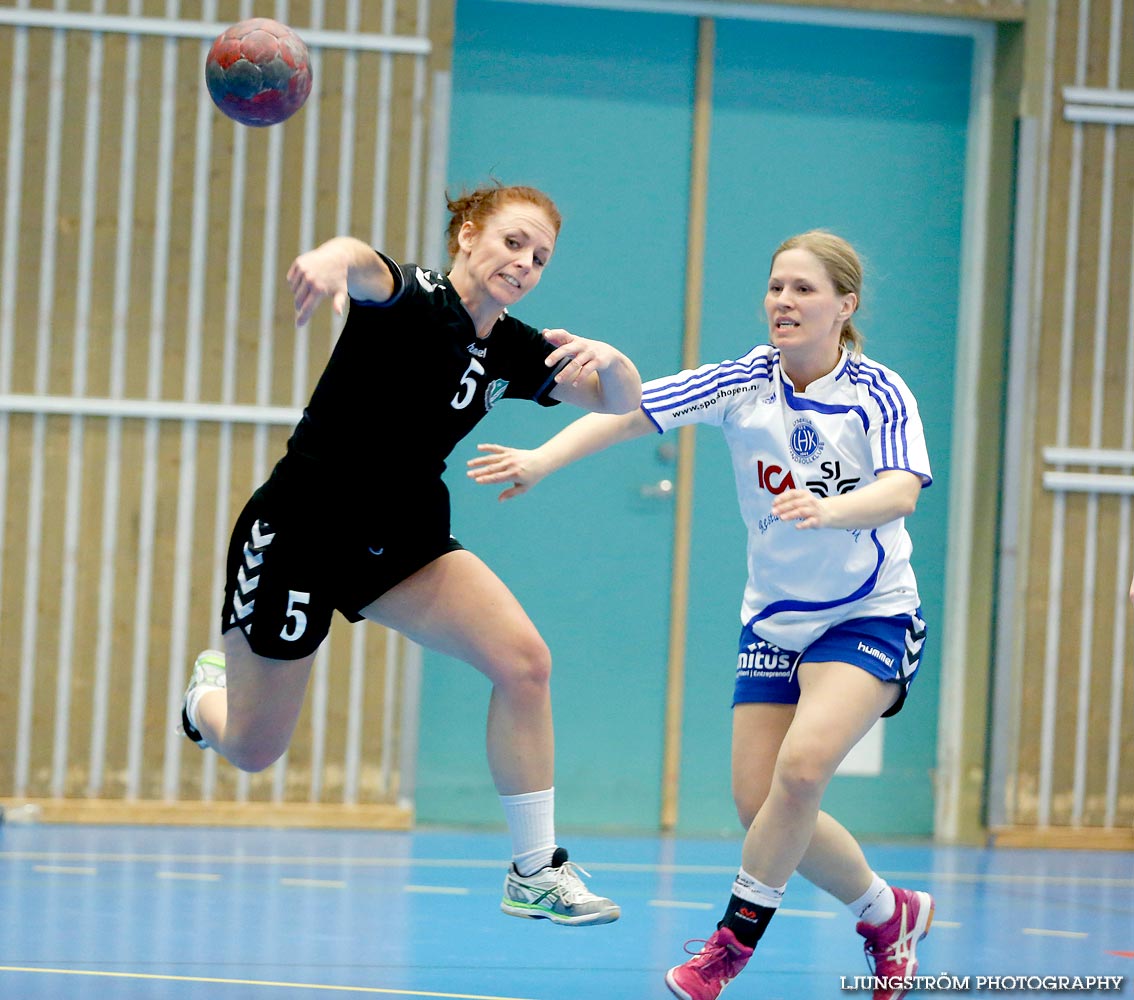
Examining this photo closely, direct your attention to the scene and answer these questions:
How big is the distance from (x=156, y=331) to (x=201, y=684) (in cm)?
279

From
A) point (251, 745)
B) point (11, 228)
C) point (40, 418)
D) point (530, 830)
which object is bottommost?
point (530, 830)

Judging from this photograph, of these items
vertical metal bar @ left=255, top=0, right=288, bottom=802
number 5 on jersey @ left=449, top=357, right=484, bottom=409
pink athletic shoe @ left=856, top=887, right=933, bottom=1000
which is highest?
vertical metal bar @ left=255, top=0, right=288, bottom=802

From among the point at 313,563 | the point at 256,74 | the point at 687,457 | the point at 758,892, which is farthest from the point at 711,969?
the point at 687,457

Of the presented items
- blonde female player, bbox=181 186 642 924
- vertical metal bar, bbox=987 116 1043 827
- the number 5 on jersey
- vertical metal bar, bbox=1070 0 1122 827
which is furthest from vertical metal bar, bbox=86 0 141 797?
vertical metal bar, bbox=1070 0 1122 827

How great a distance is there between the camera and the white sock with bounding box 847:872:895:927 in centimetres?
386

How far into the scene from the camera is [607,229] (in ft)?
23.7

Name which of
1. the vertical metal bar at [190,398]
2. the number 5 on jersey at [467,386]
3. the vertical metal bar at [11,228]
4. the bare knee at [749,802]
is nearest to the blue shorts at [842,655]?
the bare knee at [749,802]

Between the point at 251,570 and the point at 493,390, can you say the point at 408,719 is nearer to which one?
the point at 251,570

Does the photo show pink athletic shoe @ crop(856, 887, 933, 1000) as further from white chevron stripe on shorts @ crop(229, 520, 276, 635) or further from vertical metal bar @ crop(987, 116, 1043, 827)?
vertical metal bar @ crop(987, 116, 1043, 827)

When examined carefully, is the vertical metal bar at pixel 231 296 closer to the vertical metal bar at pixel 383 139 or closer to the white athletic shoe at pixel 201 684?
the vertical metal bar at pixel 383 139

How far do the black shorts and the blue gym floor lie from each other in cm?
90

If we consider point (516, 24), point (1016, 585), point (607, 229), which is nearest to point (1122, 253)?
point (1016, 585)

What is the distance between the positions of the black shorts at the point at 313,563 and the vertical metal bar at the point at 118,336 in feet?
10.4

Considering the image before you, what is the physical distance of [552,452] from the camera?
12.2 ft
